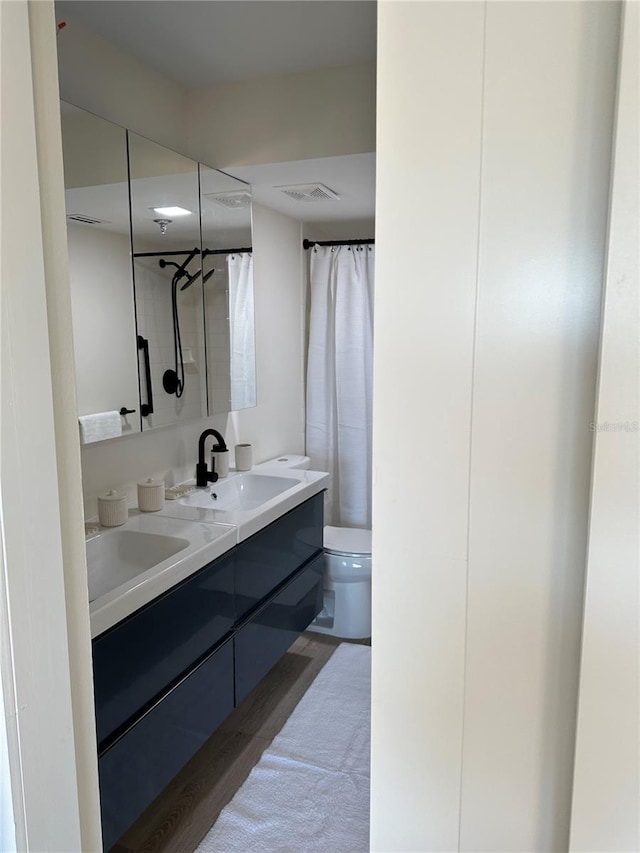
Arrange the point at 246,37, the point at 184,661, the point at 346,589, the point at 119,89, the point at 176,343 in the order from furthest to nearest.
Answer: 1. the point at 346,589
2. the point at 176,343
3. the point at 119,89
4. the point at 246,37
5. the point at 184,661

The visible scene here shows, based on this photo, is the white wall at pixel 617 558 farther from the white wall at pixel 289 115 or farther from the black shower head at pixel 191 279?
the black shower head at pixel 191 279

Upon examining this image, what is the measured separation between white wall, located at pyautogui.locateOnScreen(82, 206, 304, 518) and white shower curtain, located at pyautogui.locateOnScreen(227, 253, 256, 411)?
157 millimetres

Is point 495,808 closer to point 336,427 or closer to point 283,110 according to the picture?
point 283,110

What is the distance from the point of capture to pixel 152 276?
80.7 inches

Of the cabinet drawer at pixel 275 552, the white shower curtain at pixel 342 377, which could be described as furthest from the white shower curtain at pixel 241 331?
the white shower curtain at pixel 342 377

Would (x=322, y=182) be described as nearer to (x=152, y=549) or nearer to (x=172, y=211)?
(x=172, y=211)

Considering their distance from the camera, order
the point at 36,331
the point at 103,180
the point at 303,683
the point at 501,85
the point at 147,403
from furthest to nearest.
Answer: the point at 303,683, the point at 147,403, the point at 103,180, the point at 36,331, the point at 501,85

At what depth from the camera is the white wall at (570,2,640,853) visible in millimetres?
425

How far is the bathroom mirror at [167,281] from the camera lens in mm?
1984

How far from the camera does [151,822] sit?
183 cm

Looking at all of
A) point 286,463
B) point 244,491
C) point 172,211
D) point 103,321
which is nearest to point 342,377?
point 286,463

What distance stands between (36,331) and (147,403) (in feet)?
4.03

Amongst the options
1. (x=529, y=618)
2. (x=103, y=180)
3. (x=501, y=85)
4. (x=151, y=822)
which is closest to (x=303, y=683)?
(x=151, y=822)

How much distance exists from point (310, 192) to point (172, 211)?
0.70 meters
